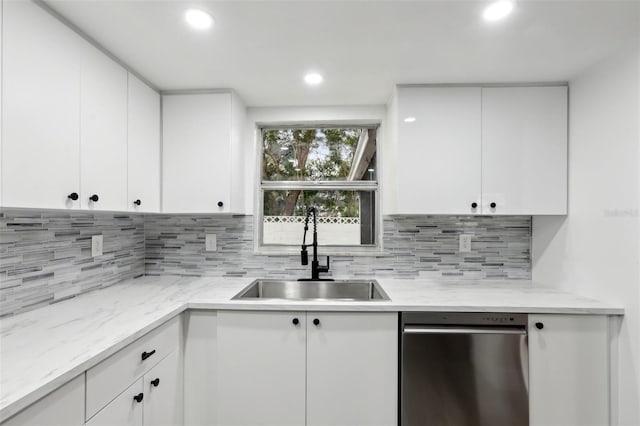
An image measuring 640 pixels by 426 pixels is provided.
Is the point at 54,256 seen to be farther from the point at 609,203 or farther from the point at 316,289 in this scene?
the point at 609,203

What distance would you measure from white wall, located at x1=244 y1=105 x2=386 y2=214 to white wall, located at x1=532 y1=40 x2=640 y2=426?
1.16 metres

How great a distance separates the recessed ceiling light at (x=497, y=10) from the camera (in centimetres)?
117

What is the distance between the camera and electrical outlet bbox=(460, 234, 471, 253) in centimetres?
216

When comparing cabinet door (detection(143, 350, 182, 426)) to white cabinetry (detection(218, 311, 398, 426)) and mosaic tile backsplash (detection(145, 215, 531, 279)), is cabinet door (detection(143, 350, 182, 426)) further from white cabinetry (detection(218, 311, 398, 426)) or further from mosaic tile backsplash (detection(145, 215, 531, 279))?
mosaic tile backsplash (detection(145, 215, 531, 279))

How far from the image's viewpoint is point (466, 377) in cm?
152

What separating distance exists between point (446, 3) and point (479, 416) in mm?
1907

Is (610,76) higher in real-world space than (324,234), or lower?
higher

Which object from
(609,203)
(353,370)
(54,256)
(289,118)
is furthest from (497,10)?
(54,256)

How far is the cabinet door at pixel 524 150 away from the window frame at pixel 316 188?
2.39ft

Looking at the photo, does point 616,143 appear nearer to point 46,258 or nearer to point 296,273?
point 296,273

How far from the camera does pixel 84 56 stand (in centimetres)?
132

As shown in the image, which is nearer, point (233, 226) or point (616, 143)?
point (616, 143)

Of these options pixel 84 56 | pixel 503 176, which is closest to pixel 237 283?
pixel 84 56

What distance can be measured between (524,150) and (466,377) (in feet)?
4.42
